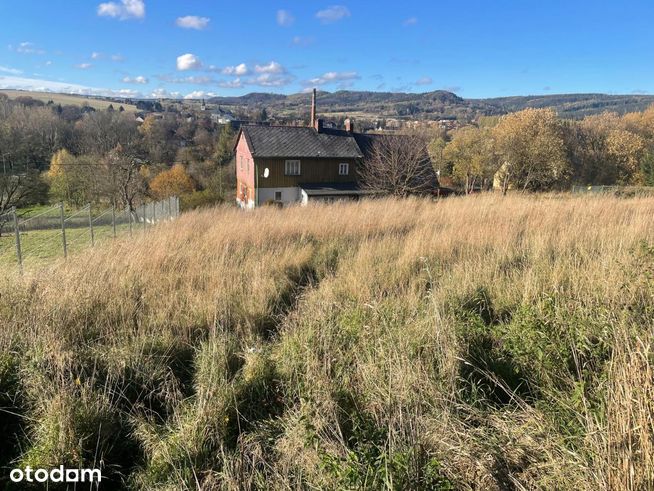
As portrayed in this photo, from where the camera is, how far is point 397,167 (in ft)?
96.4

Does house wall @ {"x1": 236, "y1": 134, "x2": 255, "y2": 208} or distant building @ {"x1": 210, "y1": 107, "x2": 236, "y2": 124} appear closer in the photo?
house wall @ {"x1": 236, "y1": 134, "x2": 255, "y2": 208}

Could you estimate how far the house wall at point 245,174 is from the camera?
122 ft

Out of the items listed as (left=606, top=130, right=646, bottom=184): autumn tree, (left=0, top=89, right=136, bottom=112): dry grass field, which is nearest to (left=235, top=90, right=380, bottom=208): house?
(left=606, top=130, right=646, bottom=184): autumn tree

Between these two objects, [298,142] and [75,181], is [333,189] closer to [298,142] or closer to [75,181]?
[298,142]

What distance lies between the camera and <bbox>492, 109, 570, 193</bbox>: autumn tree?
36531mm

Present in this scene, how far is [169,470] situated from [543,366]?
2560 mm

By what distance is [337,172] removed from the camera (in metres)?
38.8

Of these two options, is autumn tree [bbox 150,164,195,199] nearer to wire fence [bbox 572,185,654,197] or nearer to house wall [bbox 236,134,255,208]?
house wall [bbox 236,134,255,208]

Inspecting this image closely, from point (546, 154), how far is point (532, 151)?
126cm

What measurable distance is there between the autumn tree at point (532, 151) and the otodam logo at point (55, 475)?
131 feet

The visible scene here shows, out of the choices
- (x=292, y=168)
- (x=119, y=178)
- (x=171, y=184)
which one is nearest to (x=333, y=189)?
(x=292, y=168)

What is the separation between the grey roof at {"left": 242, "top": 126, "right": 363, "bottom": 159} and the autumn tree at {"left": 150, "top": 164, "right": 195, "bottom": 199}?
15.4 m

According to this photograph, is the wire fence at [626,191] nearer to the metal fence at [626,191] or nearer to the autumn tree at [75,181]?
the metal fence at [626,191]

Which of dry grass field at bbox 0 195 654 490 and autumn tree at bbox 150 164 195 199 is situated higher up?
autumn tree at bbox 150 164 195 199
